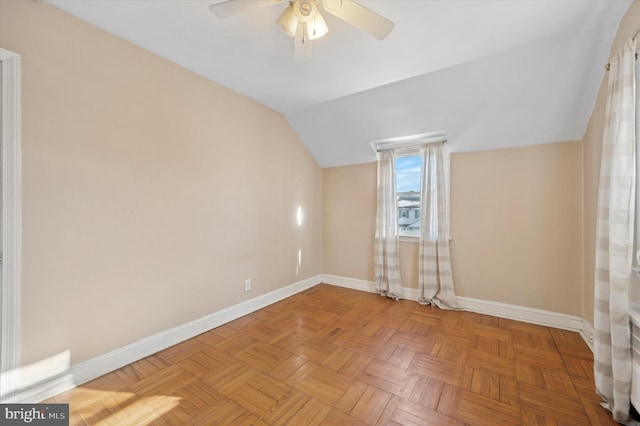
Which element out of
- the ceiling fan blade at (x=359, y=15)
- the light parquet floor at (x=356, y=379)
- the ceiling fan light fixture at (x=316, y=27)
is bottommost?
the light parquet floor at (x=356, y=379)

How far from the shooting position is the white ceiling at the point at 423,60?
63.1 inches

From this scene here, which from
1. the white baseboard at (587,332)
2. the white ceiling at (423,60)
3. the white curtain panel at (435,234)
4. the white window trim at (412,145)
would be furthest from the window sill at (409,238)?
the white baseboard at (587,332)

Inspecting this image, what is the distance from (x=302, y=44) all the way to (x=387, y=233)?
8.18ft

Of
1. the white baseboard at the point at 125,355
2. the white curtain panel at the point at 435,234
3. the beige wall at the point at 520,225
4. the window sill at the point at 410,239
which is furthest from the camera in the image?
the window sill at the point at 410,239

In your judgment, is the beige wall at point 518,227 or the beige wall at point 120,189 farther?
the beige wall at point 518,227

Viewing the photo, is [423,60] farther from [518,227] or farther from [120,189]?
[120,189]

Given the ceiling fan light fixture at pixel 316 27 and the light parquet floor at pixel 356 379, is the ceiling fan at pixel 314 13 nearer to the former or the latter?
the ceiling fan light fixture at pixel 316 27

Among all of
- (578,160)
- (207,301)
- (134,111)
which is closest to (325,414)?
(207,301)

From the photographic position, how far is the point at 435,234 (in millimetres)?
3066

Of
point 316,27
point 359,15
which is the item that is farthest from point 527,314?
point 316,27

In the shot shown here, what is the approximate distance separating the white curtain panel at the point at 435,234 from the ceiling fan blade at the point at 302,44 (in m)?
2.05

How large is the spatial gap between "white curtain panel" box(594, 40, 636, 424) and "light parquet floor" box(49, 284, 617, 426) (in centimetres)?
26

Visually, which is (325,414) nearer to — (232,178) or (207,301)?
(207,301)

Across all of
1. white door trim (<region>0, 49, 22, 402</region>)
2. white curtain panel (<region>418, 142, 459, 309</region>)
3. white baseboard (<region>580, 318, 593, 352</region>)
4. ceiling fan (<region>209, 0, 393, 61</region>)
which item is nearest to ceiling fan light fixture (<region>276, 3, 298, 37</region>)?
ceiling fan (<region>209, 0, 393, 61</region>)
